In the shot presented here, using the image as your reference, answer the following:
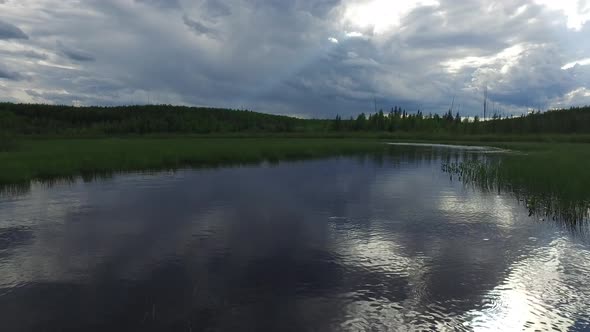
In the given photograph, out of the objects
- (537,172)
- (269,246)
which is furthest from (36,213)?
(537,172)

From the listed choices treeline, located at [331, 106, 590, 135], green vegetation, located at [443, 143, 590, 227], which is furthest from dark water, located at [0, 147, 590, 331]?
treeline, located at [331, 106, 590, 135]

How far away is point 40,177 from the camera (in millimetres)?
34750

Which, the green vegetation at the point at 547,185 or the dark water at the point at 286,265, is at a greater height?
the green vegetation at the point at 547,185

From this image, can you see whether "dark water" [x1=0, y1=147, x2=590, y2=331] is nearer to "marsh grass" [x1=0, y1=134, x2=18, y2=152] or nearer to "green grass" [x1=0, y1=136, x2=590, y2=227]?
"green grass" [x1=0, y1=136, x2=590, y2=227]

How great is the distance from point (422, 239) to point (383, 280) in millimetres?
5507

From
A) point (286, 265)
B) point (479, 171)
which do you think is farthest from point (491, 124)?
point (286, 265)

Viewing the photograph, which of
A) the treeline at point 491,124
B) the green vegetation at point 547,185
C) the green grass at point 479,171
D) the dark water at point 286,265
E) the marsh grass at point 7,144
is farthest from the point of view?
the treeline at point 491,124

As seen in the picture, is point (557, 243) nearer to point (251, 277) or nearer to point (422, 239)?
point (422, 239)

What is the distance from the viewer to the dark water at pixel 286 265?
1063 cm

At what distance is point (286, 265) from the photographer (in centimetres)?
1457

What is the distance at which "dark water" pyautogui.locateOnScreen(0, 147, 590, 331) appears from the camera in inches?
419

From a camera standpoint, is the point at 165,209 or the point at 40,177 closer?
the point at 165,209

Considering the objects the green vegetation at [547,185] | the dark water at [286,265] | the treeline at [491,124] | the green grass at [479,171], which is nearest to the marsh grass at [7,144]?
the green grass at [479,171]

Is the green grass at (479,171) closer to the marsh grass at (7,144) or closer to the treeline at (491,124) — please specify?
the marsh grass at (7,144)
